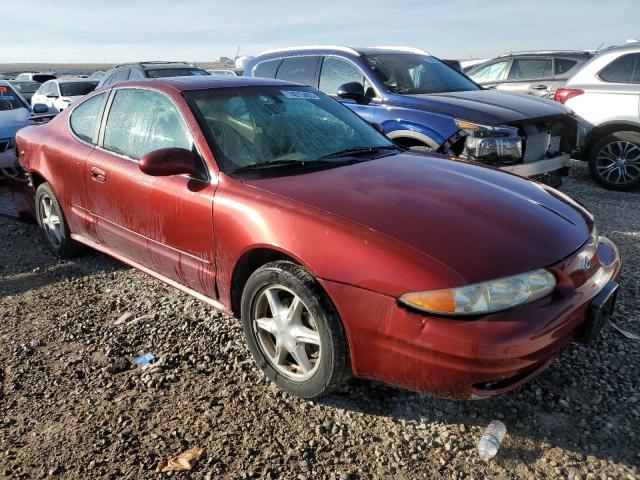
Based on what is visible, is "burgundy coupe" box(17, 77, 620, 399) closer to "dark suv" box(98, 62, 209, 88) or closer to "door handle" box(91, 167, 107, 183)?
"door handle" box(91, 167, 107, 183)

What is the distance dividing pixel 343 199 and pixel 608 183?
215 inches

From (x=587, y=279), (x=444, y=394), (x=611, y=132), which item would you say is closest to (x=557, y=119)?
(x=611, y=132)

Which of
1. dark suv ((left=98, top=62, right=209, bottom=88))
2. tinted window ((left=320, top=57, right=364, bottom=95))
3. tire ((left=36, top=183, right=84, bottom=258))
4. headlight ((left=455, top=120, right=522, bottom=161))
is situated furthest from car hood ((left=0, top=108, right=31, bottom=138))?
→ headlight ((left=455, top=120, right=522, bottom=161))

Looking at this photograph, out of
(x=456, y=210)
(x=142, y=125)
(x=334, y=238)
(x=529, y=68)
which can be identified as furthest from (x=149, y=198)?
(x=529, y=68)

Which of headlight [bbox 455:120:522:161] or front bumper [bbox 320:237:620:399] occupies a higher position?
headlight [bbox 455:120:522:161]

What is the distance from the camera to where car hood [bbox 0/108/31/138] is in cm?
740

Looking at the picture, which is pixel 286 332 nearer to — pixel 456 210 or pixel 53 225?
pixel 456 210

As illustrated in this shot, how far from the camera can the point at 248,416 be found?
253 cm

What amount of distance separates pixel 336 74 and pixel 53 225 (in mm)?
3498

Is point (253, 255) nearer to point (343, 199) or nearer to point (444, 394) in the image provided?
point (343, 199)

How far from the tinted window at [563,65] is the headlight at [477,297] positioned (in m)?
9.70

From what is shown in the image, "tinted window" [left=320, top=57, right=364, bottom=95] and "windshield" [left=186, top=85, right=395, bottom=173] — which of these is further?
"tinted window" [left=320, top=57, right=364, bottom=95]

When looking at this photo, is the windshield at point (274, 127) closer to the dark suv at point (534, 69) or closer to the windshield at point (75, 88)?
the dark suv at point (534, 69)

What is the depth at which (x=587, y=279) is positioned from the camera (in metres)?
2.44
